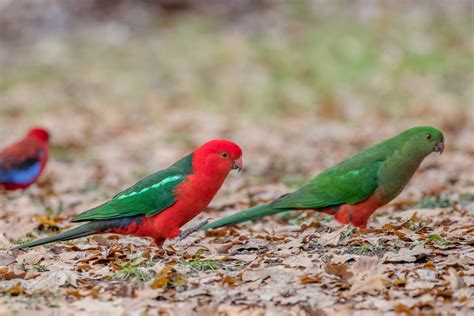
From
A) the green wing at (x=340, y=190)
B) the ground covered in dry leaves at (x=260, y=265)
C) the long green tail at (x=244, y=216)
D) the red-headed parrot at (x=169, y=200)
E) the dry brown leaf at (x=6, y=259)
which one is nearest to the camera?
the ground covered in dry leaves at (x=260, y=265)

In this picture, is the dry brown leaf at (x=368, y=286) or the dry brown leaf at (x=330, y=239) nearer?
the dry brown leaf at (x=368, y=286)

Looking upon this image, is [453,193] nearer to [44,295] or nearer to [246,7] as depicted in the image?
[44,295]

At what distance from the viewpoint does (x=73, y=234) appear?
5.46 m

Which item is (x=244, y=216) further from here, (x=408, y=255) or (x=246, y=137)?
(x=246, y=137)

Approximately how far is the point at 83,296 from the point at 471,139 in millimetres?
8057

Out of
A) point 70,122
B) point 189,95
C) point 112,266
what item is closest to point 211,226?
point 112,266

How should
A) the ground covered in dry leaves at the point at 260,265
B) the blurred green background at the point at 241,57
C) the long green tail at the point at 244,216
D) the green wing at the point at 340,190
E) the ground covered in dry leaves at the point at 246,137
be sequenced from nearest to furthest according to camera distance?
the ground covered in dry leaves at the point at 260,265 → the ground covered in dry leaves at the point at 246,137 → the long green tail at the point at 244,216 → the green wing at the point at 340,190 → the blurred green background at the point at 241,57

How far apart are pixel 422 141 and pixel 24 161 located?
154 inches

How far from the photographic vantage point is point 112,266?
520 cm

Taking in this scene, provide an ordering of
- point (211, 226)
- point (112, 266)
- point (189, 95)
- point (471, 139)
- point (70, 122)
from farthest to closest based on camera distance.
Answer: point (189, 95)
point (70, 122)
point (471, 139)
point (211, 226)
point (112, 266)

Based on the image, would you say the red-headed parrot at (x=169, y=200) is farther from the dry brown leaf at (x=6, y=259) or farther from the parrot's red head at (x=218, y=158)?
the dry brown leaf at (x=6, y=259)

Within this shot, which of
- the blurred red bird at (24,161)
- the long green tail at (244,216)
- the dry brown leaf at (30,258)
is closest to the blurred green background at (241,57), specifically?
the blurred red bird at (24,161)

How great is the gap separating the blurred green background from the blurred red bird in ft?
18.6

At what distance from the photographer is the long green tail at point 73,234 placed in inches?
213
